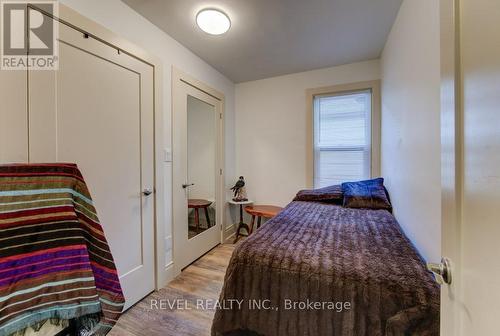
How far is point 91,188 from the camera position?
4.91 feet

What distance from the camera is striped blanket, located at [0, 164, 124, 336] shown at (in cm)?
79

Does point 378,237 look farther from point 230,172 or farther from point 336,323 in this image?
point 230,172

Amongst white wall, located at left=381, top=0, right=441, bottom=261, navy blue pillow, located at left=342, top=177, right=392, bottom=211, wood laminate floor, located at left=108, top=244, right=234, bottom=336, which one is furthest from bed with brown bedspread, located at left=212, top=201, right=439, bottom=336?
navy blue pillow, located at left=342, top=177, right=392, bottom=211

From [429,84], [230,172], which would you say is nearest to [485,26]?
[429,84]

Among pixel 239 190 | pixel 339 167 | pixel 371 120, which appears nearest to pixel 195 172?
pixel 239 190

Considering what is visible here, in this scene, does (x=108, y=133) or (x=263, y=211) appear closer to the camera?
(x=108, y=133)

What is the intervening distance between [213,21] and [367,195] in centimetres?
224

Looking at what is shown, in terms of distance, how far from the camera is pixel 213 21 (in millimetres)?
1877

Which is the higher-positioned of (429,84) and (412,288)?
(429,84)

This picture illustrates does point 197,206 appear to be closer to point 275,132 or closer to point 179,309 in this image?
point 179,309

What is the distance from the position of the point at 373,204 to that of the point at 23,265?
2.53 m

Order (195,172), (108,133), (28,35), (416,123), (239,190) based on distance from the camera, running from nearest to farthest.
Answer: (28,35), (416,123), (108,133), (195,172), (239,190)

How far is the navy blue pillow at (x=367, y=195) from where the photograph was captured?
218cm

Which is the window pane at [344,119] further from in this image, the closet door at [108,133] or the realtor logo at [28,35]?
the realtor logo at [28,35]
